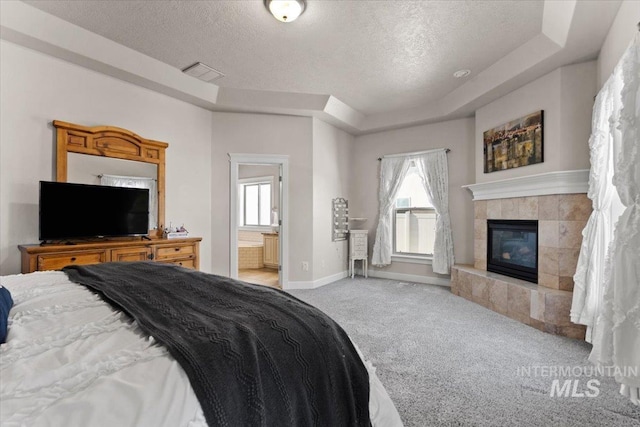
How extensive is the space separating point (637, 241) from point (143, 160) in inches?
171

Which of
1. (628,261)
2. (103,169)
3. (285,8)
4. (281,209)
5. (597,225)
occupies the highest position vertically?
(285,8)

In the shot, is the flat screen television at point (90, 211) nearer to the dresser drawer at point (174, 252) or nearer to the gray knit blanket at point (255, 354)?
the dresser drawer at point (174, 252)

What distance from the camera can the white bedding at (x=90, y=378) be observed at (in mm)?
634

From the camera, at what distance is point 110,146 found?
132 inches

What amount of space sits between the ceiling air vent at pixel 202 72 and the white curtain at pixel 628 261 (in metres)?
3.71

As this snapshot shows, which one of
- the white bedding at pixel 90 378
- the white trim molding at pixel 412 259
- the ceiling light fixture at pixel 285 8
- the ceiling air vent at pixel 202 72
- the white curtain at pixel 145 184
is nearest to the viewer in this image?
the white bedding at pixel 90 378

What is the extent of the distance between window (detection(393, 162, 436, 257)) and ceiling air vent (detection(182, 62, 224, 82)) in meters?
3.34

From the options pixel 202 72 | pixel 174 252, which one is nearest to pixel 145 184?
pixel 174 252

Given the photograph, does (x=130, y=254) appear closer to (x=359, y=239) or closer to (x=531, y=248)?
(x=359, y=239)

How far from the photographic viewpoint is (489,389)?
1.96 metres

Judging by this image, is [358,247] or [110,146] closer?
[110,146]

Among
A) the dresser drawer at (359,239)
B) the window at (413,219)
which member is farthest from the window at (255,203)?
the window at (413,219)

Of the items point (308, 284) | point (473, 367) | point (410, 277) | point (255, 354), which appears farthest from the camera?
point (410, 277)

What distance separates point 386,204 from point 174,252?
3449 mm
